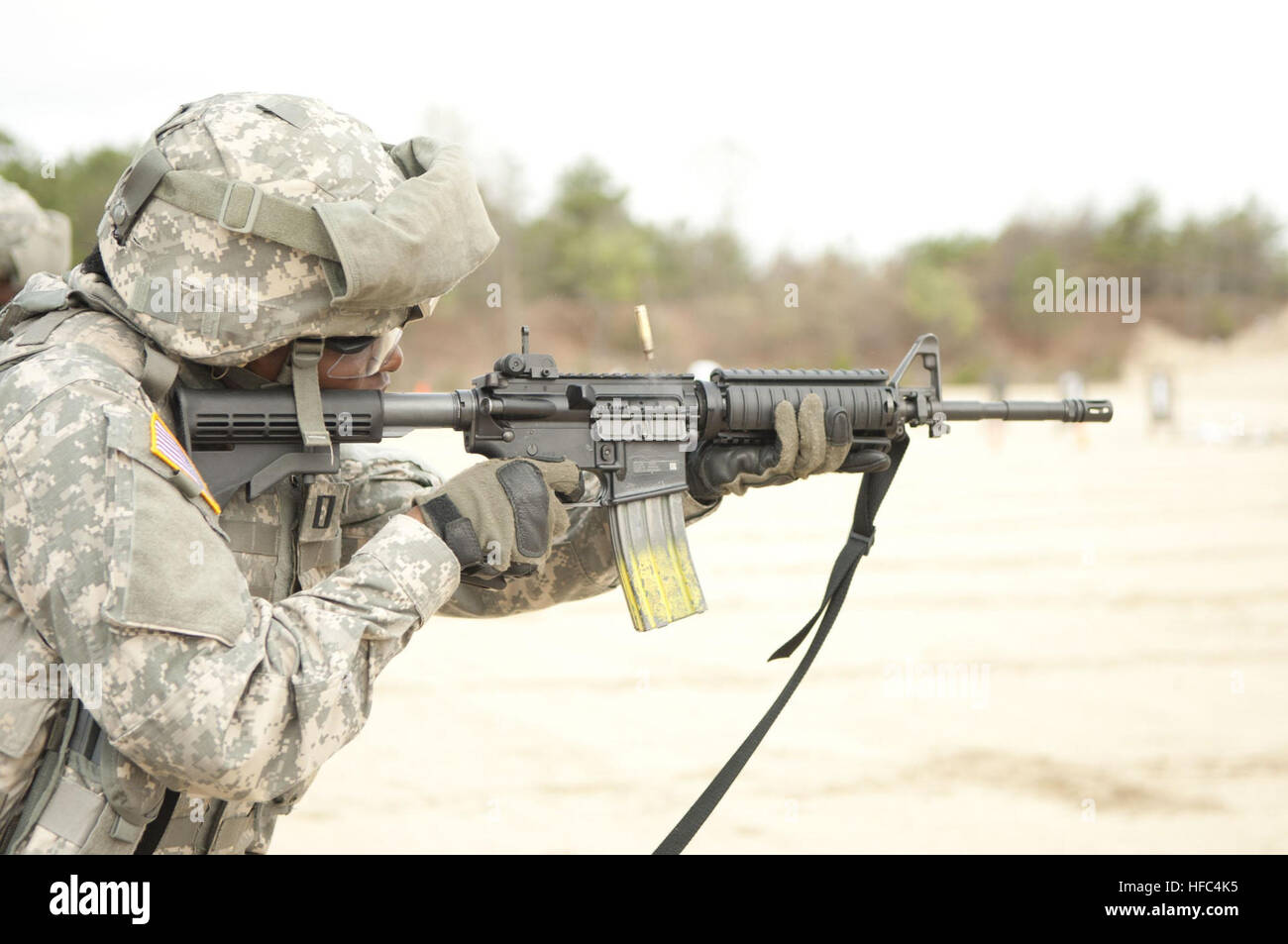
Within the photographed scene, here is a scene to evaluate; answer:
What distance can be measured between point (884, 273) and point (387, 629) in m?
44.0

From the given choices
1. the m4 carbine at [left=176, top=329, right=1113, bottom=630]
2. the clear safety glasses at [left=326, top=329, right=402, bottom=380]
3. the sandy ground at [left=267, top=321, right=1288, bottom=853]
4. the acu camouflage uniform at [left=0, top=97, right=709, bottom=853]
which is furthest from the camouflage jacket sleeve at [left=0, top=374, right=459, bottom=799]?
the sandy ground at [left=267, top=321, right=1288, bottom=853]

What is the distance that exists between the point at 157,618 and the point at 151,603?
0.03 meters

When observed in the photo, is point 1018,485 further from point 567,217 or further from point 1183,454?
point 567,217

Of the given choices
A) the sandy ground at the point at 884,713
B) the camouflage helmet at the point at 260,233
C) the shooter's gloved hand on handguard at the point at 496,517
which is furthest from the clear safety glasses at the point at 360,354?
the sandy ground at the point at 884,713

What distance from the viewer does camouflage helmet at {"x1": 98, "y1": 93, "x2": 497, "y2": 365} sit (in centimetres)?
246

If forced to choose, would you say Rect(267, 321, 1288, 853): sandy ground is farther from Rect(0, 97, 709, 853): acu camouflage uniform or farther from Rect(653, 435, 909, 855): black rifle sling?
Rect(0, 97, 709, 853): acu camouflage uniform

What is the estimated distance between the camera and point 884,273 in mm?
44625

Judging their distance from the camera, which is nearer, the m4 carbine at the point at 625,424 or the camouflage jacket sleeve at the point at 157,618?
the camouflage jacket sleeve at the point at 157,618

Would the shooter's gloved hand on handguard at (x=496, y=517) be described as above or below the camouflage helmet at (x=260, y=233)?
below

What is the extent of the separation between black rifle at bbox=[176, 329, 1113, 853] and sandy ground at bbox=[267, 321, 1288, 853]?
208 cm

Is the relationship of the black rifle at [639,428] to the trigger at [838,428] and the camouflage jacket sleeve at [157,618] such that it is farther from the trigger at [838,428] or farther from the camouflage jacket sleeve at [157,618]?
the camouflage jacket sleeve at [157,618]

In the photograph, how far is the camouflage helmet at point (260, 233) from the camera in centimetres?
246

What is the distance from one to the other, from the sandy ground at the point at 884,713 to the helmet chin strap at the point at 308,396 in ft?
9.39

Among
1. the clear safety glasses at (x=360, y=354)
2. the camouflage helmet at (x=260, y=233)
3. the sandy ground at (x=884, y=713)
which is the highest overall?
the camouflage helmet at (x=260, y=233)
